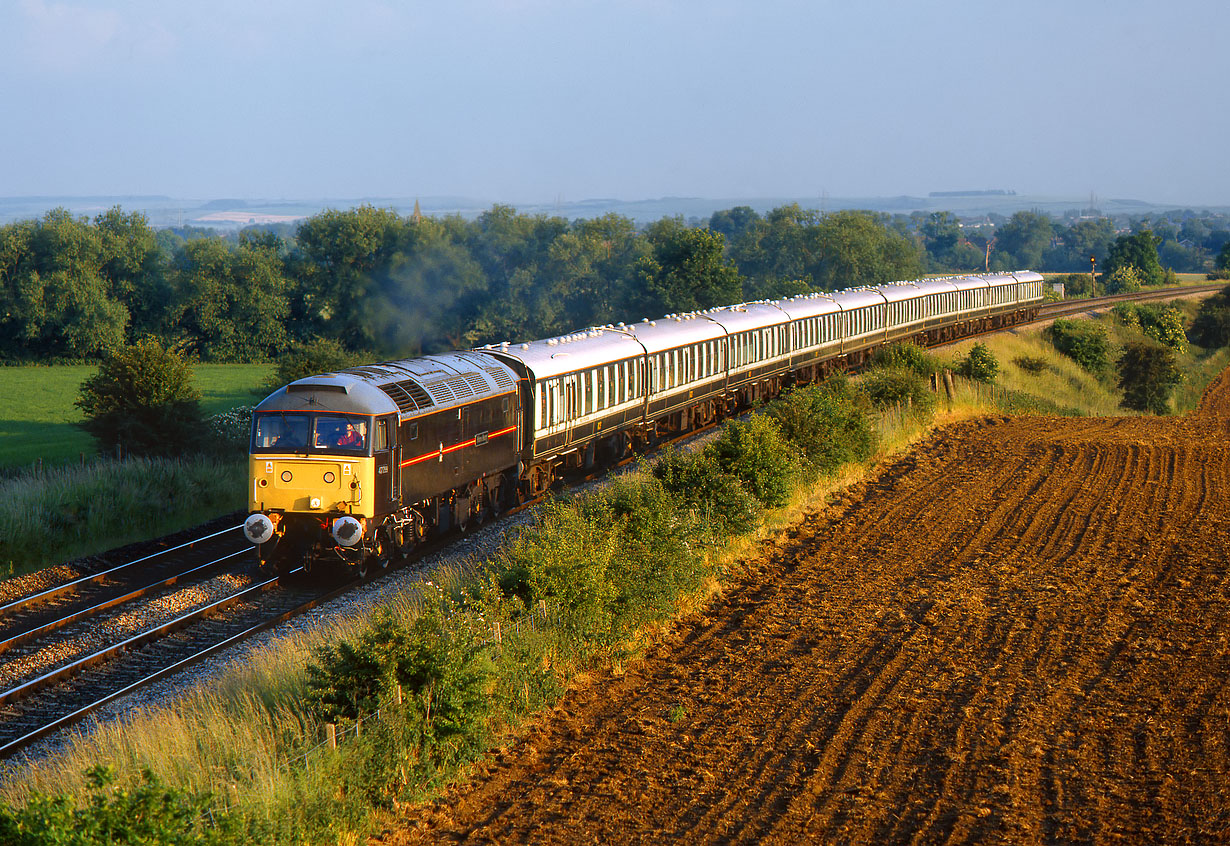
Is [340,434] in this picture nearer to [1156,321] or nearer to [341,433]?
[341,433]

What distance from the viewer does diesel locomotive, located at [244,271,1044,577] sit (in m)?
16.7

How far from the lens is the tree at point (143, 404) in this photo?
29.9 m

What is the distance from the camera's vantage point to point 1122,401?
177 ft

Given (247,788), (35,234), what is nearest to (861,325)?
(247,788)

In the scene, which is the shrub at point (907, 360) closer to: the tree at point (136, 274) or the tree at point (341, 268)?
the tree at point (341, 268)

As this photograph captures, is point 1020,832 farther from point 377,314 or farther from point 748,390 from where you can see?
point 377,314

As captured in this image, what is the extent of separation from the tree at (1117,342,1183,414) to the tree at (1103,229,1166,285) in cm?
6693

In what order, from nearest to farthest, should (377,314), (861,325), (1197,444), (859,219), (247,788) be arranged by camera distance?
(247,788), (1197,444), (861,325), (377,314), (859,219)

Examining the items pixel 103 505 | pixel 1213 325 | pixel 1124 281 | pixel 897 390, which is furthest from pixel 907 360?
pixel 1124 281

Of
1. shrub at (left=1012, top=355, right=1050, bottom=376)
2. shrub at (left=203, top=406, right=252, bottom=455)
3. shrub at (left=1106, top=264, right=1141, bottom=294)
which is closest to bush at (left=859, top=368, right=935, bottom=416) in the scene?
shrub at (left=203, top=406, right=252, bottom=455)

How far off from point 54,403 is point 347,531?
40903 mm

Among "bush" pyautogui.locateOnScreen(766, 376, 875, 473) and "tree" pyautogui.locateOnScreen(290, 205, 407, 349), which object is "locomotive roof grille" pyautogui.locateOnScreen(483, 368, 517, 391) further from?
"tree" pyautogui.locateOnScreen(290, 205, 407, 349)

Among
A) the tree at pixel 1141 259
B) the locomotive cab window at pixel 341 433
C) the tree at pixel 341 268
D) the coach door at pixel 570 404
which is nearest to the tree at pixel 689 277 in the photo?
the tree at pixel 341 268

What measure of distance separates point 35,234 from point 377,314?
869 inches
